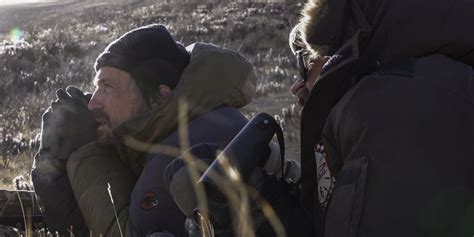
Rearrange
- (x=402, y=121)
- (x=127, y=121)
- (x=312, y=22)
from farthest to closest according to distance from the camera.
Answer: (x=127, y=121)
(x=312, y=22)
(x=402, y=121)

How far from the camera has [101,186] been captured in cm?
351

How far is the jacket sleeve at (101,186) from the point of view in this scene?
3424mm

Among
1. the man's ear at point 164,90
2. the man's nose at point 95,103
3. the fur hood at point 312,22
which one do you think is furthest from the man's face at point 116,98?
the fur hood at point 312,22

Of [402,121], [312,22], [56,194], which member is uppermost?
[312,22]

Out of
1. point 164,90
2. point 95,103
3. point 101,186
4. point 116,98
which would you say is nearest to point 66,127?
point 95,103

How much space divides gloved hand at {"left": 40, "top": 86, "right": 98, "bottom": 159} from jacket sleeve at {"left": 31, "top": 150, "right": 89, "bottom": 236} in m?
0.06

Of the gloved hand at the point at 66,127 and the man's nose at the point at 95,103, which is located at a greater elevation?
the man's nose at the point at 95,103

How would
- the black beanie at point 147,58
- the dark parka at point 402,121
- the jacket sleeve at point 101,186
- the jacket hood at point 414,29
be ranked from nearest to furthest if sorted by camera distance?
the dark parka at point 402,121, the jacket hood at point 414,29, the jacket sleeve at point 101,186, the black beanie at point 147,58

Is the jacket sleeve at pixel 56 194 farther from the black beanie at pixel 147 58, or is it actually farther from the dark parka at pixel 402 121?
the dark parka at pixel 402 121

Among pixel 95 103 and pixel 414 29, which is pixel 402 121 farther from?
pixel 95 103

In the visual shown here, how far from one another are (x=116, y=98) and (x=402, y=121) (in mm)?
1950

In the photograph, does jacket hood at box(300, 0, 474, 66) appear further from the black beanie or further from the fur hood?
the black beanie

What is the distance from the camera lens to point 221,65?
3.63m

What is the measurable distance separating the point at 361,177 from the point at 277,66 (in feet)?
53.3
